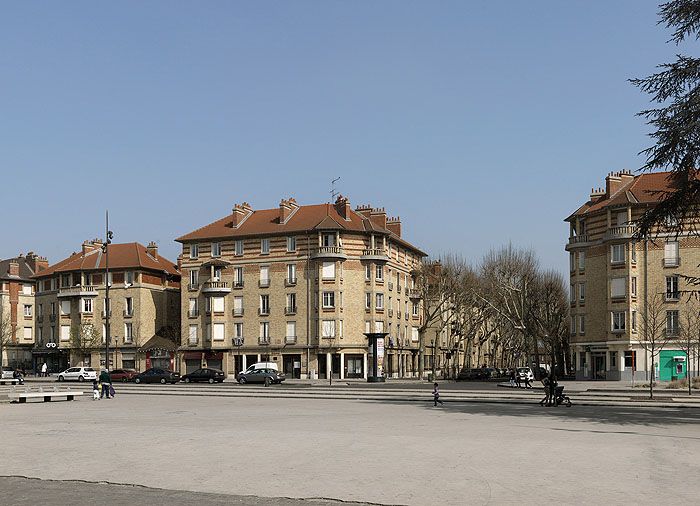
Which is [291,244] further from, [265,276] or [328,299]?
[328,299]

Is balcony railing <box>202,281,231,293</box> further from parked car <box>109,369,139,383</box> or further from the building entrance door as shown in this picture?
the building entrance door

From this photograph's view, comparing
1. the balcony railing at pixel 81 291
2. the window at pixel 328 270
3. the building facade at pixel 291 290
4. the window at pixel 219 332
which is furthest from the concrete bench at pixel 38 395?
the balcony railing at pixel 81 291

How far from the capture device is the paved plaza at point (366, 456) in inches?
504

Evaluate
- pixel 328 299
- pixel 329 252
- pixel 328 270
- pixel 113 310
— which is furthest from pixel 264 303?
pixel 113 310

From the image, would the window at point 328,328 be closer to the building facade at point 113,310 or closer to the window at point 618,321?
the building facade at point 113,310

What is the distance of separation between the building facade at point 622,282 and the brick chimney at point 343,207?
74.3 ft

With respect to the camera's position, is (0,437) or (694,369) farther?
(694,369)

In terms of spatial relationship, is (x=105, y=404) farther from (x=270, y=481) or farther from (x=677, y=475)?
(x=677, y=475)

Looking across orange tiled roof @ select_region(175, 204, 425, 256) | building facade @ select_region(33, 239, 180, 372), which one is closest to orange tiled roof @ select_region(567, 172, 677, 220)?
orange tiled roof @ select_region(175, 204, 425, 256)

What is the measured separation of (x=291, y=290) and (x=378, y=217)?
12963 millimetres

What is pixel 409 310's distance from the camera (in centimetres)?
9444

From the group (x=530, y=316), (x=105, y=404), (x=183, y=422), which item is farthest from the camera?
(x=530, y=316)

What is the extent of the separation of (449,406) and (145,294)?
206 ft

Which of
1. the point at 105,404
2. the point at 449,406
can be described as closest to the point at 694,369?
the point at 449,406
